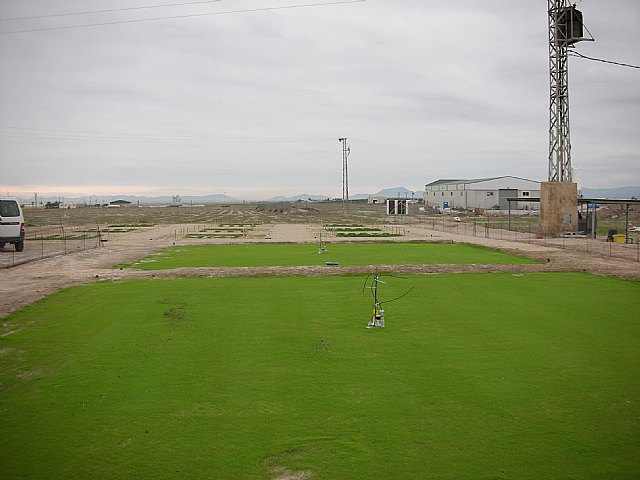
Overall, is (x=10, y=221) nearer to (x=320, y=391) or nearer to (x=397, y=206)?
(x=320, y=391)

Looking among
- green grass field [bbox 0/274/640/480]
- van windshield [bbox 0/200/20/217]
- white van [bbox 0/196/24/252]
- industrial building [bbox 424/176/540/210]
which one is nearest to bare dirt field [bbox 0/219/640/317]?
white van [bbox 0/196/24/252]

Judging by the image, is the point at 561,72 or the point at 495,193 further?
the point at 495,193

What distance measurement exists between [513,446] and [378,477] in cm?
191

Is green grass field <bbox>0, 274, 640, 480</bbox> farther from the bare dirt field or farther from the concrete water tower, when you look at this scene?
the concrete water tower

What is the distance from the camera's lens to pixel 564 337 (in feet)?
39.2

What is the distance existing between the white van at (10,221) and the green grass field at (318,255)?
7127 mm

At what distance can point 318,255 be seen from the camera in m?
29.8

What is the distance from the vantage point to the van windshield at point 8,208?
27.7 m

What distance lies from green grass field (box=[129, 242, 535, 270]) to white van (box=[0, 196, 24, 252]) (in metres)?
7.13

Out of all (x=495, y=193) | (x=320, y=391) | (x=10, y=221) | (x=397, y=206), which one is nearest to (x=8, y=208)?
(x=10, y=221)

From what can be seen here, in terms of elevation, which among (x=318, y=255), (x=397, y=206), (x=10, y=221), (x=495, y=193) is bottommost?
(x=318, y=255)

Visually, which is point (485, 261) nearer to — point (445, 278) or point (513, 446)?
point (445, 278)

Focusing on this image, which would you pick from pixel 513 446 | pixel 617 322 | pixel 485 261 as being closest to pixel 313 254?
pixel 485 261

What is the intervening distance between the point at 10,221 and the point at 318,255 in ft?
54.0
